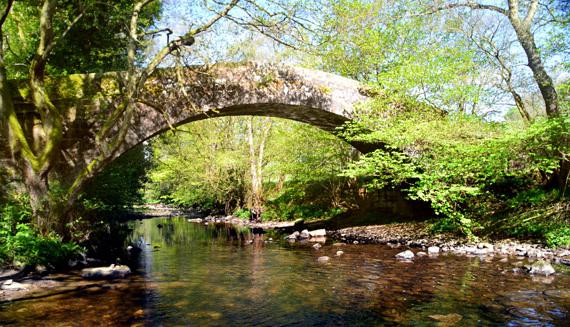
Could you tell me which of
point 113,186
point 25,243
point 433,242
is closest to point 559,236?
point 433,242

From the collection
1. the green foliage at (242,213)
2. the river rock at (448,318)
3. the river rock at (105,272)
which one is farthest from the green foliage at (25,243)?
the green foliage at (242,213)

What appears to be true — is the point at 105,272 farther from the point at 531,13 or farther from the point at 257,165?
the point at 257,165

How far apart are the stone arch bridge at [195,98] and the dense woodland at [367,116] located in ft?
1.35

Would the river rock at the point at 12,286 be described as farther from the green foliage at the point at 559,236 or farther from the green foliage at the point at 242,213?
the green foliage at the point at 242,213

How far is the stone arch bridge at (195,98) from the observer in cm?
902

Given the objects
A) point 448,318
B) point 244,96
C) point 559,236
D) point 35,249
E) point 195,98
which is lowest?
point 448,318

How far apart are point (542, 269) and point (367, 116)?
5.73 metres

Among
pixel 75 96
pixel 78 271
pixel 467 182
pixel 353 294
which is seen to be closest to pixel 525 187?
pixel 467 182

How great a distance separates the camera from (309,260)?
339 inches

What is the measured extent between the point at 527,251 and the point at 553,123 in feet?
8.59

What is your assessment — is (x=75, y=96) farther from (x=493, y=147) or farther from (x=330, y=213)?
(x=330, y=213)

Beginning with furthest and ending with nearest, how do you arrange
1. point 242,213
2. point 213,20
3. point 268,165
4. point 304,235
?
point 242,213 < point 268,165 < point 304,235 < point 213,20

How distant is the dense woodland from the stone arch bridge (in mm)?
413

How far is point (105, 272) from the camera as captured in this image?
6895mm
